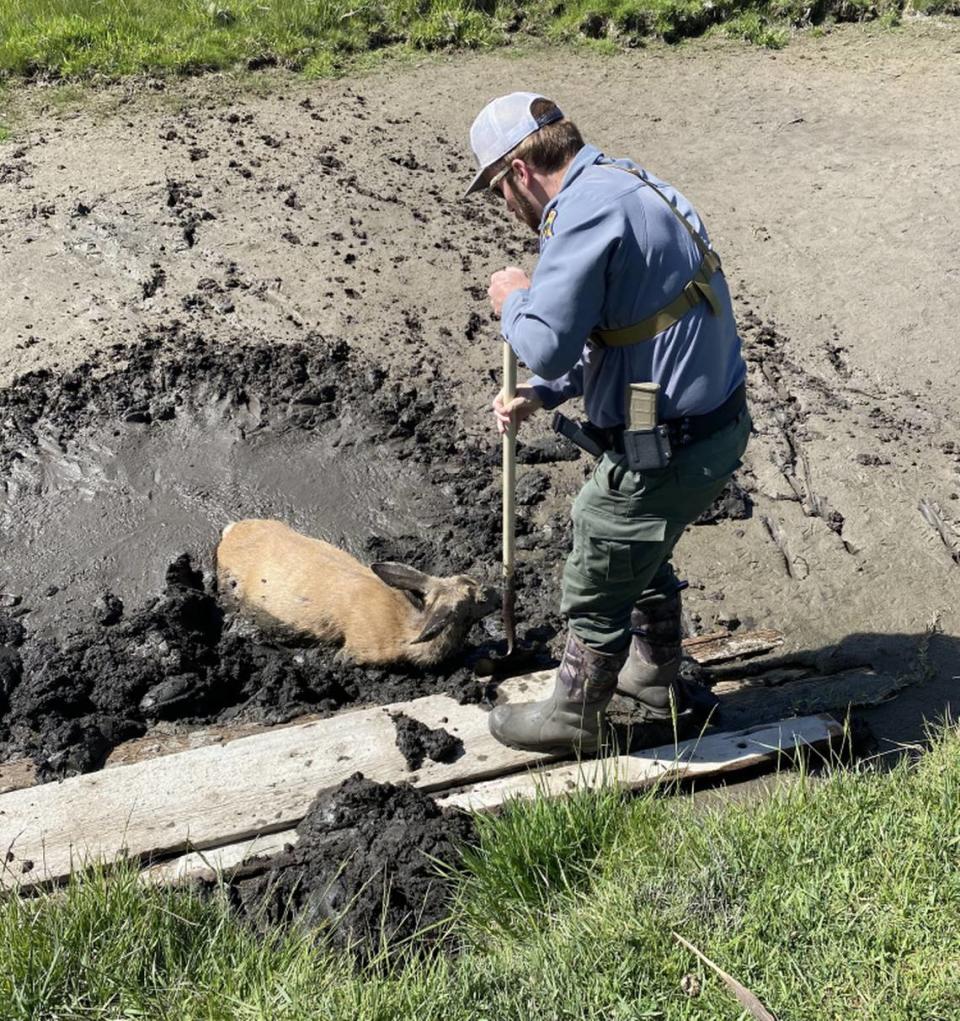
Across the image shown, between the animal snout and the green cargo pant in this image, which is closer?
the green cargo pant

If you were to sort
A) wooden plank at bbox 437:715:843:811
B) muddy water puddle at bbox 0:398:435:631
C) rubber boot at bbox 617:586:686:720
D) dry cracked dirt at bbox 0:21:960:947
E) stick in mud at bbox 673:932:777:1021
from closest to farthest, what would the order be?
1. stick in mud at bbox 673:932:777:1021
2. wooden plank at bbox 437:715:843:811
3. rubber boot at bbox 617:586:686:720
4. dry cracked dirt at bbox 0:21:960:947
5. muddy water puddle at bbox 0:398:435:631

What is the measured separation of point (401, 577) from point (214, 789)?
1.36m

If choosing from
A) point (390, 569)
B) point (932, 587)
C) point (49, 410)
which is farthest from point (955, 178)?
point (49, 410)

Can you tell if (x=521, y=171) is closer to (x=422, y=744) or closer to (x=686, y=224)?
(x=686, y=224)

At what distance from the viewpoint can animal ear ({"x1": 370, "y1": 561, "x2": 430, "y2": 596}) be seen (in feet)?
16.4

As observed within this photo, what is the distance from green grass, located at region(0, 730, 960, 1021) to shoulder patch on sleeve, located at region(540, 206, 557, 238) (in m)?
1.87

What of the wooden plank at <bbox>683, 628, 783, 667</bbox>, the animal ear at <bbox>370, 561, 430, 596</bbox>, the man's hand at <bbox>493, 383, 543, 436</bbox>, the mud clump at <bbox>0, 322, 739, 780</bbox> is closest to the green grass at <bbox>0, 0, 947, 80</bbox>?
the mud clump at <bbox>0, 322, 739, 780</bbox>

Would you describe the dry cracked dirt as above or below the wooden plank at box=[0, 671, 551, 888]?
above

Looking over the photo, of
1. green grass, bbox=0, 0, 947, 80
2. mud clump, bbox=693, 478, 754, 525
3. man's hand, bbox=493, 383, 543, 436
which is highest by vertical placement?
green grass, bbox=0, 0, 947, 80

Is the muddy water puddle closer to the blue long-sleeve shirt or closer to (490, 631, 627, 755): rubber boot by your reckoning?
(490, 631, 627, 755): rubber boot

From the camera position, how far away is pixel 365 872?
11.9 ft

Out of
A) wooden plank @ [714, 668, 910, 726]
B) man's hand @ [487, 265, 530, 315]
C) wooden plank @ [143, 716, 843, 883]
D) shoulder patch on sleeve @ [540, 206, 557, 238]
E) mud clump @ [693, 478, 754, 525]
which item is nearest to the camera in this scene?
shoulder patch on sleeve @ [540, 206, 557, 238]

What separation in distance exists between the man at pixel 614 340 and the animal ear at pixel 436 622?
3.08 ft

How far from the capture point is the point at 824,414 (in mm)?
6520
